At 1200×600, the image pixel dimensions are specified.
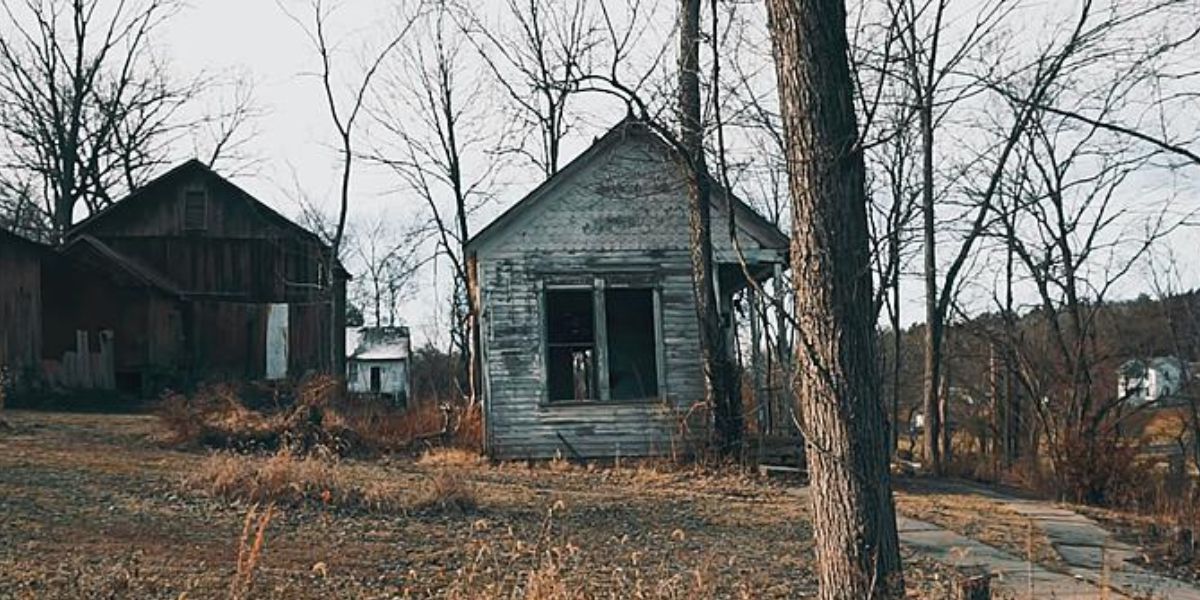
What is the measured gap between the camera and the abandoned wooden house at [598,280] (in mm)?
17156

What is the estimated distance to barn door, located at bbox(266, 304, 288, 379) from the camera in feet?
109

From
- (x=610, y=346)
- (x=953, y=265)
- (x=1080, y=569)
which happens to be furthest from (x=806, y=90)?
(x=953, y=265)

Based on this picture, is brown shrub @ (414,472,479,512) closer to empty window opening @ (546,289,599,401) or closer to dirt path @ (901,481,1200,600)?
dirt path @ (901,481,1200,600)

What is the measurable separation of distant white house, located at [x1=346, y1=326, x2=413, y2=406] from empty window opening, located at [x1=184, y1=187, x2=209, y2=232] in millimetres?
10325

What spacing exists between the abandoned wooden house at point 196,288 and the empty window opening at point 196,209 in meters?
0.03

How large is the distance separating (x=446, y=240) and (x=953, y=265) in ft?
52.4

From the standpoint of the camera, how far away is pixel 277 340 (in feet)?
110

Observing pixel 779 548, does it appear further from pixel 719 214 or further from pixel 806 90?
pixel 719 214

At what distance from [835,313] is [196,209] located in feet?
102

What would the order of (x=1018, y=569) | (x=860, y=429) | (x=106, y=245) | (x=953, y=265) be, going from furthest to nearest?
1. (x=106, y=245)
2. (x=953, y=265)
3. (x=1018, y=569)
4. (x=860, y=429)

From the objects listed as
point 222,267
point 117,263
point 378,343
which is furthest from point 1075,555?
point 378,343

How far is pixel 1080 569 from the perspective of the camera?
959 centimetres

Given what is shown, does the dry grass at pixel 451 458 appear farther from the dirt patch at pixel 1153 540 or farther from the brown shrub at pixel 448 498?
the dirt patch at pixel 1153 540

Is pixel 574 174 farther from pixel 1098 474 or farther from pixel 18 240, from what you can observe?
pixel 18 240
